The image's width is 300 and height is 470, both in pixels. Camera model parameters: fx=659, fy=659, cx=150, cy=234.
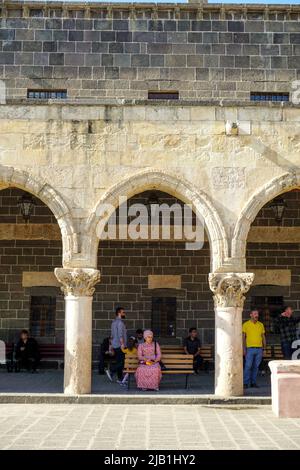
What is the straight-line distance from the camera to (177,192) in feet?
34.2

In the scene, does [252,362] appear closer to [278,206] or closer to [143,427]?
[278,206]

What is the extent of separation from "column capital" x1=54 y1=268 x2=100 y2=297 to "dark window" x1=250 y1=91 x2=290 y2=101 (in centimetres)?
637

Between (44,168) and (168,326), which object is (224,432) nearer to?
(44,168)

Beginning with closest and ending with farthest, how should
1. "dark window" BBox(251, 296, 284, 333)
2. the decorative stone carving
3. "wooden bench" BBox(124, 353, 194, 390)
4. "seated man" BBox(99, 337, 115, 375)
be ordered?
the decorative stone carving < "wooden bench" BBox(124, 353, 194, 390) < "seated man" BBox(99, 337, 115, 375) < "dark window" BBox(251, 296, 284, 333)

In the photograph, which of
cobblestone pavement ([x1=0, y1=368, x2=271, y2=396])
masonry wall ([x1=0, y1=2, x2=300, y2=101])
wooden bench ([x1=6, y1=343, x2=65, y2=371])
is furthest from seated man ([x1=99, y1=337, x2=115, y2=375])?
masonry wall ([x1=0, y1=2, x2=300, y2=101])

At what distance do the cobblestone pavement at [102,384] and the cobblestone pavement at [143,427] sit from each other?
1055mm

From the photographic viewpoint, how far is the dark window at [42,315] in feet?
47.3

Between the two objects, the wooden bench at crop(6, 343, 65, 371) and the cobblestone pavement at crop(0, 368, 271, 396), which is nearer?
the cobblestone pavement at crop(0, 368, 271, 396)

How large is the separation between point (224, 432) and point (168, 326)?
6.90 meters

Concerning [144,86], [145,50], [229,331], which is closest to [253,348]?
[229,331]

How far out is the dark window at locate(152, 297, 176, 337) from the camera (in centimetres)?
1436

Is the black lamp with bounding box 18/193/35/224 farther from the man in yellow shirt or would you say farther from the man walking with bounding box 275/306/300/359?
the man walking with bounding box 275/306/300/359

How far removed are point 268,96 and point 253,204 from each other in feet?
16.2

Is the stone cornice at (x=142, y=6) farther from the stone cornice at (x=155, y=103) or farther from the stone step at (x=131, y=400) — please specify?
the stone step at (x=131, y=400)
